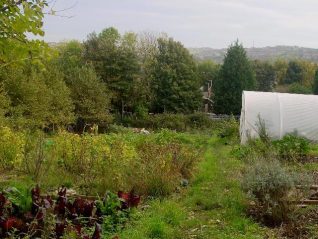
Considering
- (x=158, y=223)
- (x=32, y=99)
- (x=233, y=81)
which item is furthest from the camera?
(x=233, y=81)

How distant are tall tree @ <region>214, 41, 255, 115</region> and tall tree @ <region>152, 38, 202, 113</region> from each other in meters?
2.67

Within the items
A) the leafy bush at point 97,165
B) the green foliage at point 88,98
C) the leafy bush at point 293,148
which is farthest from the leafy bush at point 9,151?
the green foliage at point 88,98

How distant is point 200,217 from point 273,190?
1.10 meters

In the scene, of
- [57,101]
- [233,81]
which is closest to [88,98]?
[57,101]

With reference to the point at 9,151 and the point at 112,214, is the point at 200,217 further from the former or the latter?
the point at 9,151

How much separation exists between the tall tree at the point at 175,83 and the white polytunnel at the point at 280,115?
1772 centimetres

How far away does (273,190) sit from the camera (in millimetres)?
5848

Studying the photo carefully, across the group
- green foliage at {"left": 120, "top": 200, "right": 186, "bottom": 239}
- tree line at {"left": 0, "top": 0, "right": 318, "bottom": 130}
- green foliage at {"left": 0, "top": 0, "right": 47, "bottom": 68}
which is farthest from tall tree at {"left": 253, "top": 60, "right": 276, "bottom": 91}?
green foliage at {"left": 0, "top": 0, "right": 47, "bottom": 68}

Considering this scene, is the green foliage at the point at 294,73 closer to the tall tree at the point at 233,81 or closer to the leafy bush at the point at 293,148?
the tall tree at the point at 233,81

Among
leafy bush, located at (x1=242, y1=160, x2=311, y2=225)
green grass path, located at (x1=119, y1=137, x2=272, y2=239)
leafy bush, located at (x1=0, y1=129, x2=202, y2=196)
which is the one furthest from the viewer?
leafy bush, located at (x1=0, y1=129, x2=202, y2=196)

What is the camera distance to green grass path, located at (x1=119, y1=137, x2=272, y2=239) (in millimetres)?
5182

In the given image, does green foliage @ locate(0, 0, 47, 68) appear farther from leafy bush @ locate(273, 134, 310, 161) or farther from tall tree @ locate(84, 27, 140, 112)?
tall tree @ locate(84, 27, 140, 112)

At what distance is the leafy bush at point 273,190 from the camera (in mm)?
5758

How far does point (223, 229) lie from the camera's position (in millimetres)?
5535
